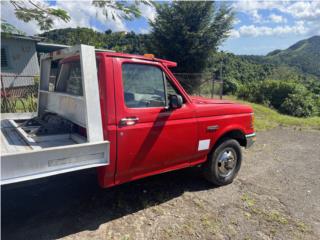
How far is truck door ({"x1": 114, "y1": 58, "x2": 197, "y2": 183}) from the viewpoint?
3.09 meters

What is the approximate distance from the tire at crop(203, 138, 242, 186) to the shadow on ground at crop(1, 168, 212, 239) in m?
0.27

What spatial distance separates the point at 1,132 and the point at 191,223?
8.84 ft

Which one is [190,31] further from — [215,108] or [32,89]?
[215,108]

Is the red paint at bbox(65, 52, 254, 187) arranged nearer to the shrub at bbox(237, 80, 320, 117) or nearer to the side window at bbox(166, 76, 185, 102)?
the side window at bbox(166, 76, 185, 102)

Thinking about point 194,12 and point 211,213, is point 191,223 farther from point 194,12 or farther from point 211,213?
point 194,12

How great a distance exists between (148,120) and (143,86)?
45 cm

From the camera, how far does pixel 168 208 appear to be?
3787 mm

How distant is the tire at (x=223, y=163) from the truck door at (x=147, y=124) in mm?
598

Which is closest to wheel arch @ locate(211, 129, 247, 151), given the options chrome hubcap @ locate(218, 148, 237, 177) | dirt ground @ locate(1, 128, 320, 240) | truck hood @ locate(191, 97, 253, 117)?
chrome hubcap @ locate(218, 148, 237, 177)

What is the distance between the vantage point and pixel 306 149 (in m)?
Result: 7.22

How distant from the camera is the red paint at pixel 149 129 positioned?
9.78ft

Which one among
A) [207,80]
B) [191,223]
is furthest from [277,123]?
[191,223]

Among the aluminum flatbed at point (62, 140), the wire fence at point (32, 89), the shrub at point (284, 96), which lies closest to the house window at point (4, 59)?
the wire fence at point (32, 89)

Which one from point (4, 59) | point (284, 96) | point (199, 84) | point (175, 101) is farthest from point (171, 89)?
point (4, 59)
